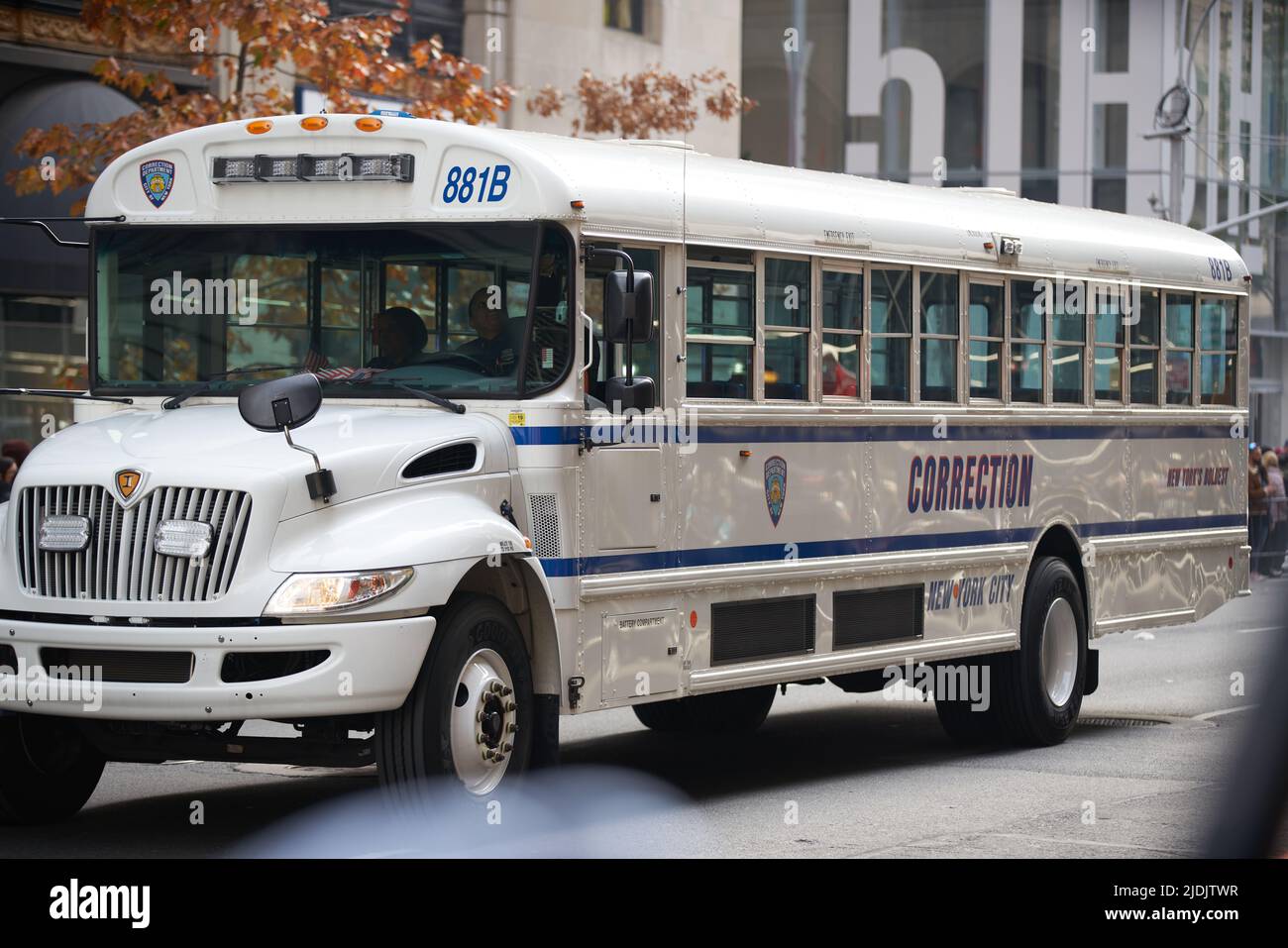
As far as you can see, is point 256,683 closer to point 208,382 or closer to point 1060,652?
point 208,382

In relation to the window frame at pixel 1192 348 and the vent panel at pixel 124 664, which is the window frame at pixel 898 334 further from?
the vent panel at pixel 124 664

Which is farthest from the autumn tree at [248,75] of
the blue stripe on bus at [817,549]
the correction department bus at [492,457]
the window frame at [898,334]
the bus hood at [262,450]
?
the bus hood at [262,450]

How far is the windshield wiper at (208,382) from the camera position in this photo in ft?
28.5

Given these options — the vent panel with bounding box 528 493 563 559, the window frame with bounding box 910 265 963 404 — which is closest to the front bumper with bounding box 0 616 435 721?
the vent panel with bounding box 528 493 563 559

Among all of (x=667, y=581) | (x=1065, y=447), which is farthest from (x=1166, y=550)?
(x=667, y=581)

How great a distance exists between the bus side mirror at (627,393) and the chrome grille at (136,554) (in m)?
Answer: 1.82

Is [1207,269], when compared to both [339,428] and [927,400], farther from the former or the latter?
[339,428]

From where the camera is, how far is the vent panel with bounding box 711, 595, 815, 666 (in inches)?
377

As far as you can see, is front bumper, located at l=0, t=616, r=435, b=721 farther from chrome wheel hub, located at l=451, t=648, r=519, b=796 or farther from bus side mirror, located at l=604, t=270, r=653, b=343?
bus side mirror, located at l=604, t=270, r=653, b=343

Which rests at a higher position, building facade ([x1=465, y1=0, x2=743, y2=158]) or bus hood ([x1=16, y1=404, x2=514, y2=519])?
building facade ([x1=465, y1=0, x2=743, y2=158])

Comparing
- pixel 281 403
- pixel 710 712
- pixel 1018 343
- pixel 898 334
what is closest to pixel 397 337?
pixel 281 403

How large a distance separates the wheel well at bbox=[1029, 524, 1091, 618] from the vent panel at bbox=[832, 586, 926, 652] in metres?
1.58

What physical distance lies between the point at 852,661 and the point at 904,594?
68 centimetres

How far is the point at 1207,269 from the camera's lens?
46.4 feet
